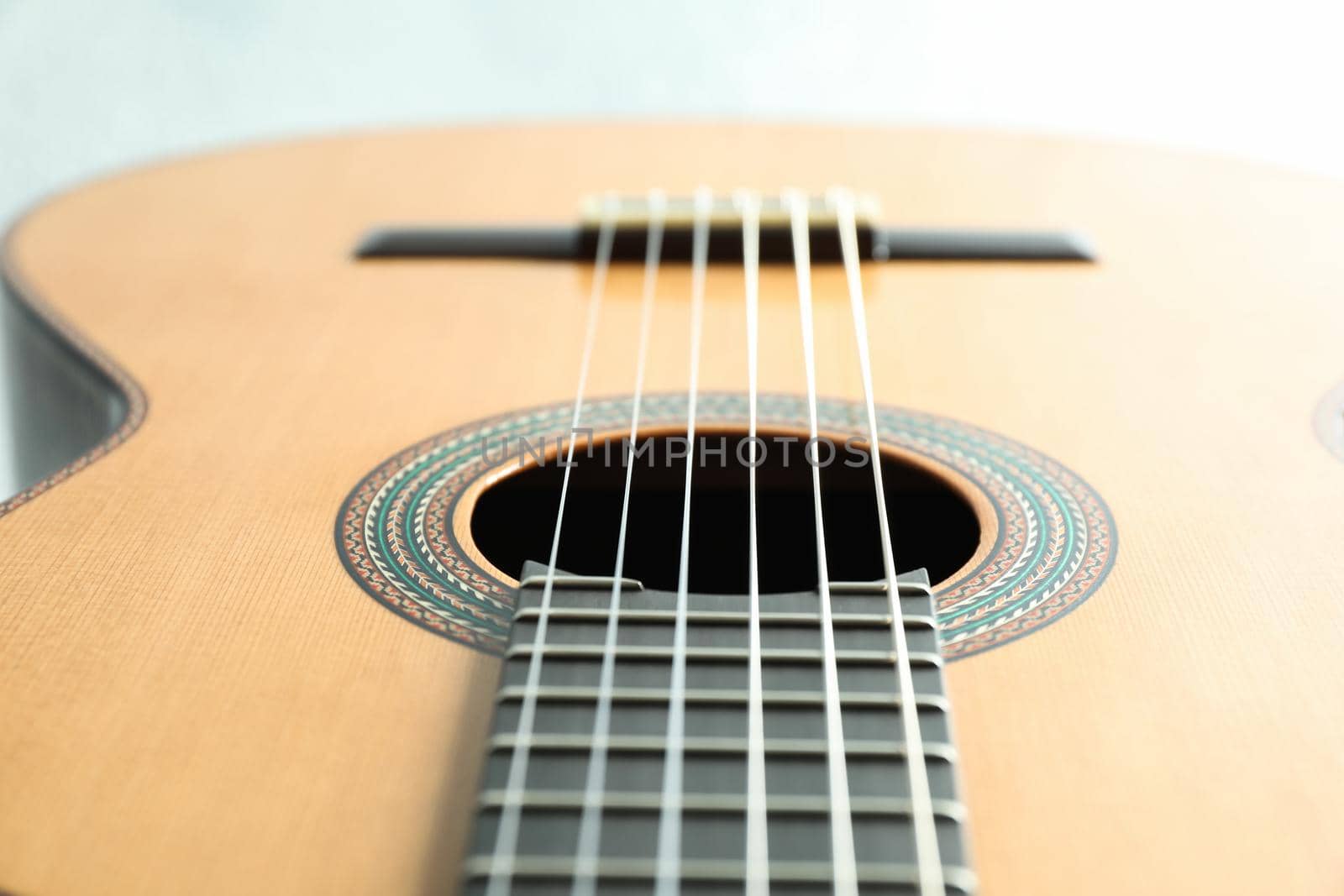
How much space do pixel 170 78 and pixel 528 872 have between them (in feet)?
6.62

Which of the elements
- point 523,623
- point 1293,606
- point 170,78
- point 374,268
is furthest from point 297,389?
point 170,78

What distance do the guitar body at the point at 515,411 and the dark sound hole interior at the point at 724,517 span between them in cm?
6

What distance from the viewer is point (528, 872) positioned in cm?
43

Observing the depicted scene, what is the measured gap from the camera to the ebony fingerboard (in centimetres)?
43

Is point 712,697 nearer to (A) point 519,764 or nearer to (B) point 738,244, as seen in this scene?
(A) point 519,764

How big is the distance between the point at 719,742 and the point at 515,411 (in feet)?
1.20

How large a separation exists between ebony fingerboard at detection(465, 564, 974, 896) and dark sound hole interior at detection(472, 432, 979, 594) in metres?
0.19

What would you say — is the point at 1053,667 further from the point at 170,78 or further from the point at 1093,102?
the point at 170,78

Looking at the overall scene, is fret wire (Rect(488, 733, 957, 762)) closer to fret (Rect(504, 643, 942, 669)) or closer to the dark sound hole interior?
fret (Rect(504, 643, 942, 669))

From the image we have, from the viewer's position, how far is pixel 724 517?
836 mm

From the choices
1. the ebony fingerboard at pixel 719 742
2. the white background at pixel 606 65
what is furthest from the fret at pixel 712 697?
the white background at pixel 606 65

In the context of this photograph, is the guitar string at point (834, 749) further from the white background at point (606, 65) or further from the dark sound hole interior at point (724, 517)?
the white background at point (606, 65)

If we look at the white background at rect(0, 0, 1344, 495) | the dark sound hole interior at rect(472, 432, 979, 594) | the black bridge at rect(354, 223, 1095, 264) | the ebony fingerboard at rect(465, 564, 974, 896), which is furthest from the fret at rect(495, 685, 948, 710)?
the white background at rect(0, 0, 1344, 495)

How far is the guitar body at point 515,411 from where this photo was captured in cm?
47
